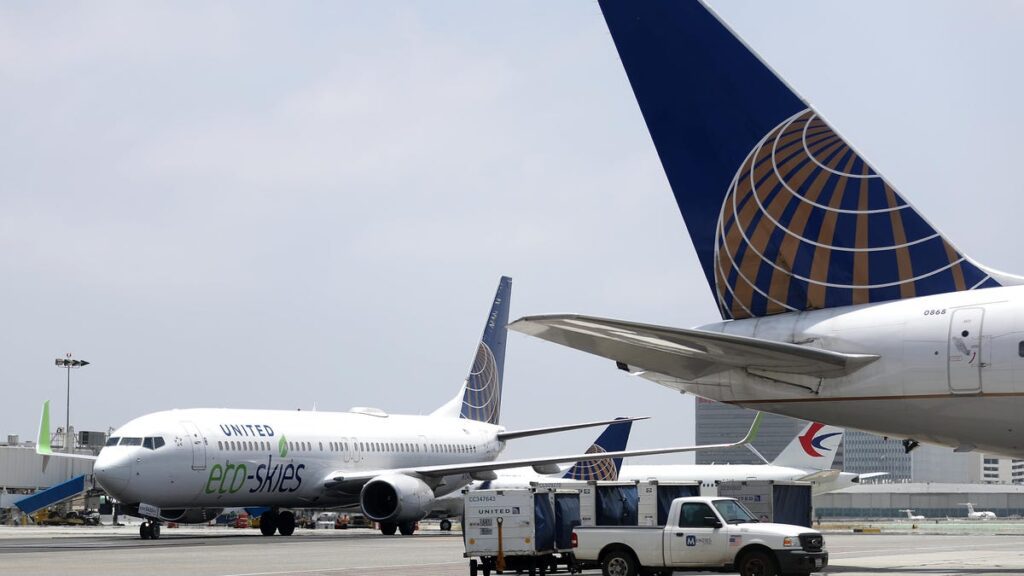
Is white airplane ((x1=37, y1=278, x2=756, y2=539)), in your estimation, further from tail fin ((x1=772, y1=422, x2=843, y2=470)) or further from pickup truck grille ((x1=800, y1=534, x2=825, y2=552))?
pickup truck grille ((x1=800, y1=534, x2=825, y2=552))

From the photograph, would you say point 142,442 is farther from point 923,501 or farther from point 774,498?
point 923,501

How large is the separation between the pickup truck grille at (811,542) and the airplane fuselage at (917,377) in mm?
3489

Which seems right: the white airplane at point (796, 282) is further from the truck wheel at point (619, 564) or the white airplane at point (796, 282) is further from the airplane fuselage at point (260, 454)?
the airplane fuselage at point (260, 454)

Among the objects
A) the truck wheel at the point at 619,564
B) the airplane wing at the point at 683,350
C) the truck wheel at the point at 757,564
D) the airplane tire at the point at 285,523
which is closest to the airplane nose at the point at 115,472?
the airplane tire at the point at 285,523

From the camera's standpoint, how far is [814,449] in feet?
206

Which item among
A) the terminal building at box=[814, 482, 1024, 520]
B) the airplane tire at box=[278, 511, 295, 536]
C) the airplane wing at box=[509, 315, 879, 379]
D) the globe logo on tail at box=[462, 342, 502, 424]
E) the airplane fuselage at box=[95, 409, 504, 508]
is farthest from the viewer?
the terminal building at box=[814, 482, 1024, 520]

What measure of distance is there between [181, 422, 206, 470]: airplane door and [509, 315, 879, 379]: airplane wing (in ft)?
84.5

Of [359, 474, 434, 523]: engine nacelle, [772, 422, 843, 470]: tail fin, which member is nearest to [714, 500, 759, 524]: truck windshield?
[359, 474, 434, 523]: engine nacelle

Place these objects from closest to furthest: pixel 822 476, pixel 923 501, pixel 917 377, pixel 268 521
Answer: pixel 917 377
pixel 268 521
pixel 822 476
pixel 923 501

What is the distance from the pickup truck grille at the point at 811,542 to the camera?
1855 cm

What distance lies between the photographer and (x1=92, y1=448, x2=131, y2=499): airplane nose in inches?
1468

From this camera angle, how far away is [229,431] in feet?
132

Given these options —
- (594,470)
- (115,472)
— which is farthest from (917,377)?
(594,470)

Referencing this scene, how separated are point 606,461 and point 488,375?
22.2ft
